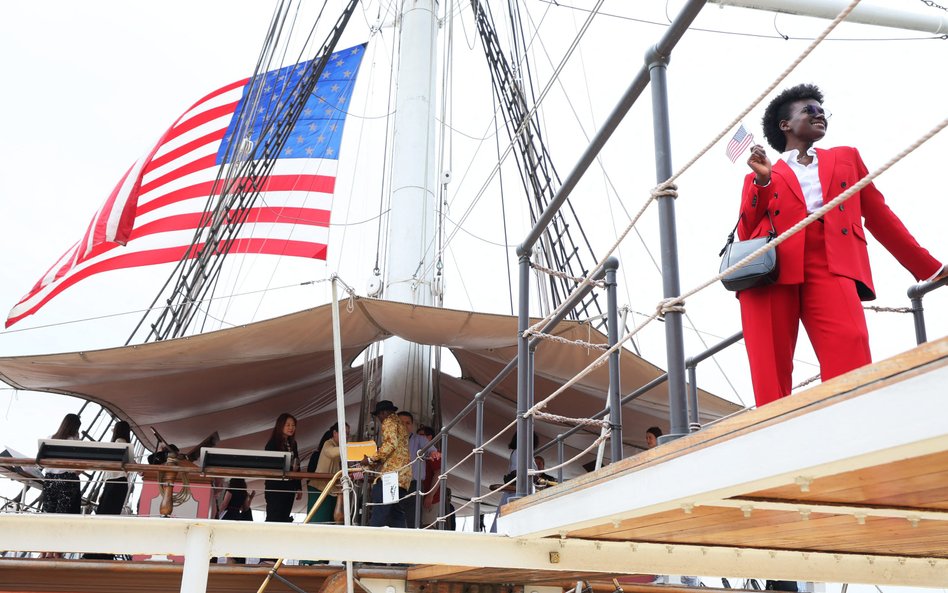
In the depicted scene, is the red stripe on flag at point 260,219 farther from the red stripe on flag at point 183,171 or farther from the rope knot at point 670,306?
the rope knot at point 670,306

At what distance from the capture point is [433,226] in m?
7.45

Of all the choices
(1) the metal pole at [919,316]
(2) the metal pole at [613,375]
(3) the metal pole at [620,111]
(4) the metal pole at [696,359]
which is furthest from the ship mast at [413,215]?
(1) the metal pole at [919,316]

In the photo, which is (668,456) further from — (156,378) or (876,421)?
(156,378)

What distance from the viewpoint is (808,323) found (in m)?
1.90

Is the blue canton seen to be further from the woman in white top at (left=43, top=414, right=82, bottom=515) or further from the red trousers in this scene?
the red trousers

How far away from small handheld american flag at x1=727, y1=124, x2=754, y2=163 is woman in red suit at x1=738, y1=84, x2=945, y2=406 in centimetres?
3

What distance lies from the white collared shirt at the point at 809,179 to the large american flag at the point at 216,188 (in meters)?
6.00

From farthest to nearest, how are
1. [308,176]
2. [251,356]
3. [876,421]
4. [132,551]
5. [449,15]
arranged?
1. [449,15]
2. [308,176]
3. [251,356]
4. [132,551]
5. [876,421]

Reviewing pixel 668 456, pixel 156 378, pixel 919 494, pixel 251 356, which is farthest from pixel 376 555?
pixel 156 378

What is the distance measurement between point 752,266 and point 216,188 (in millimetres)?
6956

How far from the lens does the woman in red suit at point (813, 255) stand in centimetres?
184

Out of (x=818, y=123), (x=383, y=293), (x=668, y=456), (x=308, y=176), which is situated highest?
(x=308, y=176)

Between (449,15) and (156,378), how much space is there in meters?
5.60

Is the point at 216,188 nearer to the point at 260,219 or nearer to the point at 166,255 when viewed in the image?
the point at 260,219
